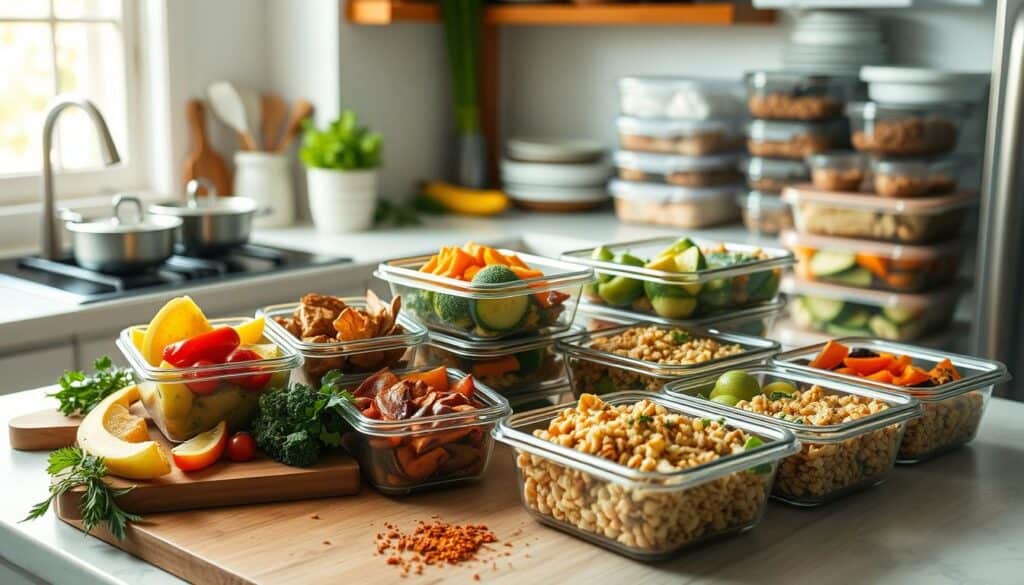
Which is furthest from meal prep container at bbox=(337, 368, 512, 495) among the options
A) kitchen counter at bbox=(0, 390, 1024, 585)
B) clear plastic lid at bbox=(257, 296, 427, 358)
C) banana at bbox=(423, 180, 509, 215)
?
banana at bbox=(423, 180, 509, 215)

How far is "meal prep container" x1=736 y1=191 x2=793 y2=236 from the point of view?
10.1 feet

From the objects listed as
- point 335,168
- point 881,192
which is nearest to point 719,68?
point 881,192

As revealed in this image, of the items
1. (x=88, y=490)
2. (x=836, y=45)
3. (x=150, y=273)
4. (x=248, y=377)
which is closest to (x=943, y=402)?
(x=248, y=377)

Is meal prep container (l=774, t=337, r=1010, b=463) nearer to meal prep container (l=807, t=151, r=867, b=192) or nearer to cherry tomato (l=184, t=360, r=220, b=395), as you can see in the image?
cherry tomato (l=184, t=360, r=220, b=395)

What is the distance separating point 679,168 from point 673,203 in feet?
0.34

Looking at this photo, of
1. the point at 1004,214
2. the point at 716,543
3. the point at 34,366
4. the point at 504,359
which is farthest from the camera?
the point at 1004,214

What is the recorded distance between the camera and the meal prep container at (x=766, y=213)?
3.07 m

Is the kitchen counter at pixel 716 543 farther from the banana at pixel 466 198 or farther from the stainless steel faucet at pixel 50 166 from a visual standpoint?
the banana at pixel 466 198

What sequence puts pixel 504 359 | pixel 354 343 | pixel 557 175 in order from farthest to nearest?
1. pixel 557 175
2. pixel 504 359
3. pixel 354 343

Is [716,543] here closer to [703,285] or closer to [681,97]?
[703,285]

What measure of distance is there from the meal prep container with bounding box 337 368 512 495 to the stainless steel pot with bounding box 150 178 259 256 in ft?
5.23

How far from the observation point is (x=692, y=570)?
1152 mm

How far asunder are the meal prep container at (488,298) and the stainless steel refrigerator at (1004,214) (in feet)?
4.08

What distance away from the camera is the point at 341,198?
3.32 meters
